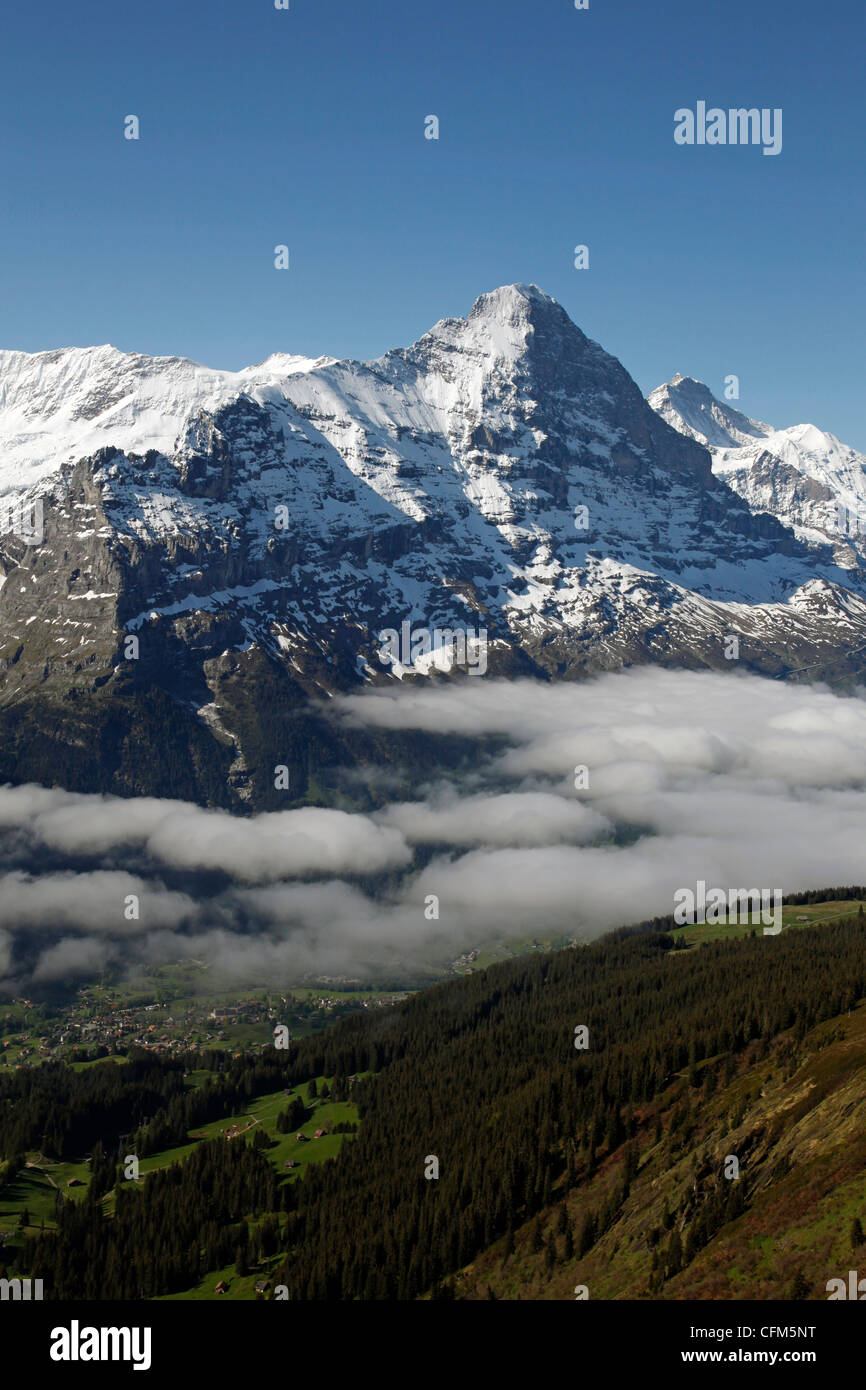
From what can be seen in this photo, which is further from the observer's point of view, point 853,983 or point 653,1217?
point 853,983
